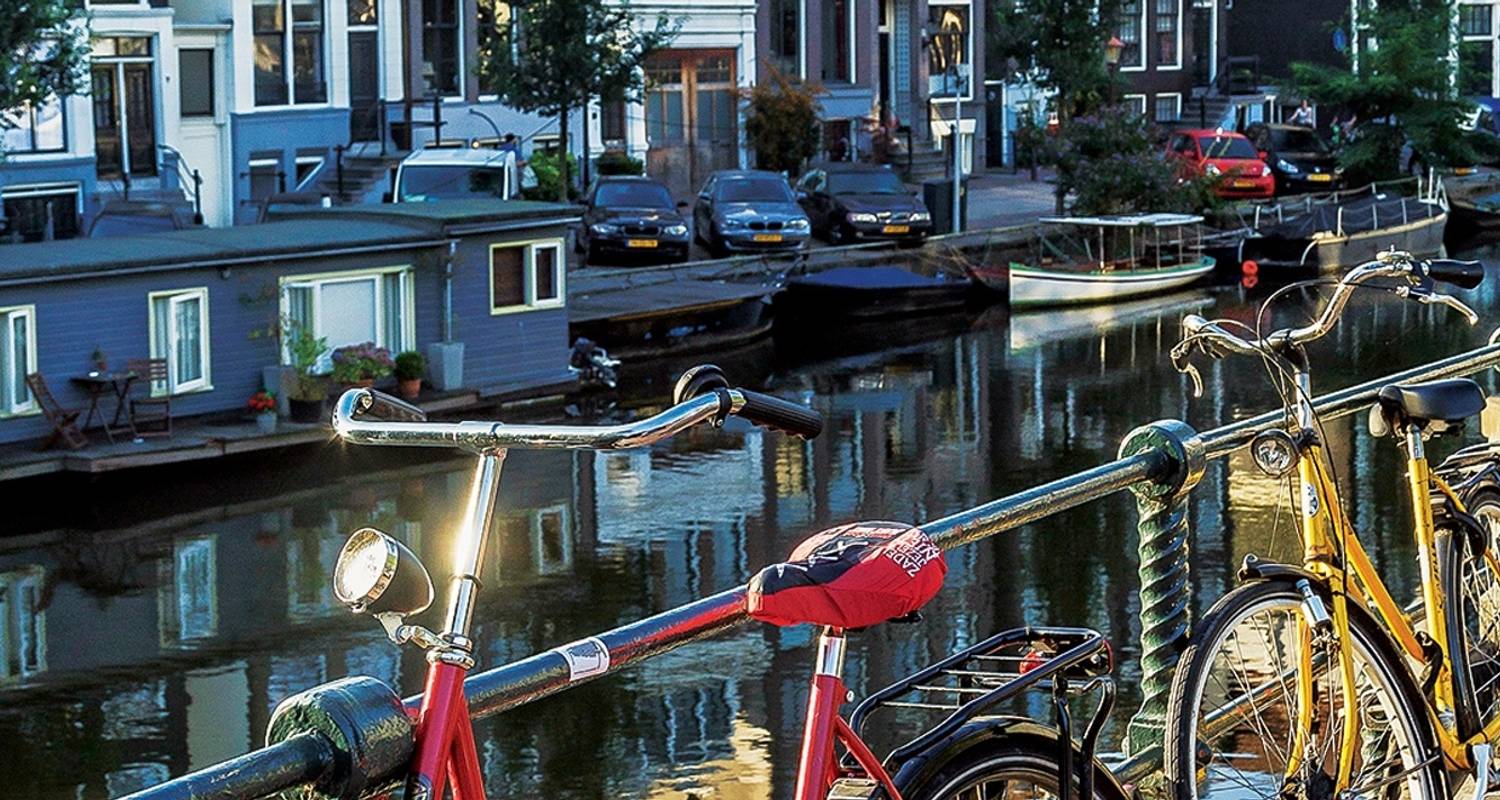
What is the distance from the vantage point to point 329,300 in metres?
31.6

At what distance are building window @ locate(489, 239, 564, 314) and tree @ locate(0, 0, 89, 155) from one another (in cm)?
606

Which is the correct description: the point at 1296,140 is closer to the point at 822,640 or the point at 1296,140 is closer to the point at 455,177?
the point at 455,177

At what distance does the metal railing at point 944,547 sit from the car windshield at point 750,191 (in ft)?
123

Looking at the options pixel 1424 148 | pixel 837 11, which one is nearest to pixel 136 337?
pixel 837 11

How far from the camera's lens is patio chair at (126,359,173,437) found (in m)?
28.4

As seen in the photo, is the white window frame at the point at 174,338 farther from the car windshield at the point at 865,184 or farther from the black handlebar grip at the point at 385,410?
the black handlebar grip at the point at 385,410

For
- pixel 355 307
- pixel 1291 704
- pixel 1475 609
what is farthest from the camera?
pixel 355 307

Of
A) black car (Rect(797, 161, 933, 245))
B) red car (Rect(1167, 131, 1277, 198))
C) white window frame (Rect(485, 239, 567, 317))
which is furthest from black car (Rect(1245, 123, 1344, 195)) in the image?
white window frame (Rect(485, 239, 567, 317))

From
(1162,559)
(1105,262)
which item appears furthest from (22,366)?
(1162,559)

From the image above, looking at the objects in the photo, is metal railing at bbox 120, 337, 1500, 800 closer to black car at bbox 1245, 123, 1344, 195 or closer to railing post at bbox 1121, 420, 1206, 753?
railing post at bbox 1121, 420, 1206, 753

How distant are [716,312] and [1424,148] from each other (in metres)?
28.3

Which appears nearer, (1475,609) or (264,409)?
(1475,609)

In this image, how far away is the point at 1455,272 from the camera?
5.20 metres

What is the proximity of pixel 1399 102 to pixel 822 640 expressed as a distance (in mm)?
59256
